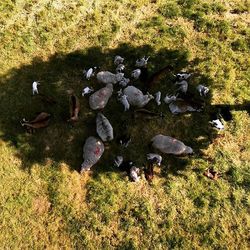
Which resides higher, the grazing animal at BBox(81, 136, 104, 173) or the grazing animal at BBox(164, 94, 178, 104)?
the grazing animal at BBox(164, 94, 178, 104)

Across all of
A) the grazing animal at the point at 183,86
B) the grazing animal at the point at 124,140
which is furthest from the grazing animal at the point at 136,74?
the grazing animal at the point at 124,140

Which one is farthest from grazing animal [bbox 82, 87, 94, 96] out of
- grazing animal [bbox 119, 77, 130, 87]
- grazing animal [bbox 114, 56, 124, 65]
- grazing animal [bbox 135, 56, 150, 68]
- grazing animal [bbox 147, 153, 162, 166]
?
grazing animal [bbox 147, 153, 162, 166]

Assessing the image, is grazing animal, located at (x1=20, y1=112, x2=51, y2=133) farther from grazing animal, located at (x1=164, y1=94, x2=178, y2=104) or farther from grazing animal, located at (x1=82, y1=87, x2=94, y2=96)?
grazing animal, located at (x1=164, y1=94, x2=178, y2=104)

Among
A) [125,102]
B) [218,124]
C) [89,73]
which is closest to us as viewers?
[125,102]

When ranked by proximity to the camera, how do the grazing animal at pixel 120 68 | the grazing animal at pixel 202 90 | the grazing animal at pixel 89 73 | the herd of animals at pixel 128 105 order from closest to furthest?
the herd of animals at pixel 128 105 < the grazing animal at pixel 89 73 < the grazing animal at pixel 202 90 < the grazing animal at pixel 120 68

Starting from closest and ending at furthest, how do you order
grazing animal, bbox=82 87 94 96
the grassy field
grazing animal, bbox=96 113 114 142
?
1. the grassy field
2. grazing animal, bbox=96 113 114 142
3. grazing animal, bbox=82 87 94 96

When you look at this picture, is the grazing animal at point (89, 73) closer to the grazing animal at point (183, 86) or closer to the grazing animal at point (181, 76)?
the grazing animal at point (181, 76)

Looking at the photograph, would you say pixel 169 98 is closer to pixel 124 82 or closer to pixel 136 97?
pixel 136 97

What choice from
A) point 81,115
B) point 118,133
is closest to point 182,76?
point 118,133
